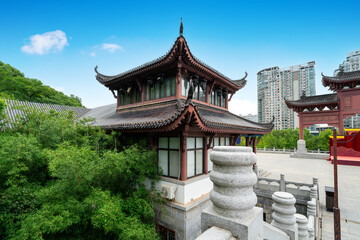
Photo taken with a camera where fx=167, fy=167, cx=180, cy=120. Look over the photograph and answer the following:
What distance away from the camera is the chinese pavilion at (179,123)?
5.88 meters

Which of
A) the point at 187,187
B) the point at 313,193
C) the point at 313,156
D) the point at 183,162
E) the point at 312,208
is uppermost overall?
the point at 183,162

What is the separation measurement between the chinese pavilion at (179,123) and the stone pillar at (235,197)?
11.7 ft

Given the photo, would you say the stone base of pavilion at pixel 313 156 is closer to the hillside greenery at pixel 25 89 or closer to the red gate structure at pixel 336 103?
the red gate structure at pixel 336 103

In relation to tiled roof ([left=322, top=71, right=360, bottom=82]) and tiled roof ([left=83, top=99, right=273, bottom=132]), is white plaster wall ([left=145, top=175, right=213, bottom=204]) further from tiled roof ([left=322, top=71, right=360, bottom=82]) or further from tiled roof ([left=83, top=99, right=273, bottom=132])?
tiled roof ([left=322, top=71, right=360, bottom=82])

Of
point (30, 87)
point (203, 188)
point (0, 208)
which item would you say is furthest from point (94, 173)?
point (30, 87)

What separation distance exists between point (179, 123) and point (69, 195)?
3929 millimetres

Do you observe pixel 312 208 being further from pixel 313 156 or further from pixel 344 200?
pixel 313 156

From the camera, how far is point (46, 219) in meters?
4.20

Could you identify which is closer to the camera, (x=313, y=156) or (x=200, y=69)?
(x=200, y=69)

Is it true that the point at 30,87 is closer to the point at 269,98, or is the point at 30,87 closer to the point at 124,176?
the point at 124,176

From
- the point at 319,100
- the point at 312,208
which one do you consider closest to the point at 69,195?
the point at 312,208

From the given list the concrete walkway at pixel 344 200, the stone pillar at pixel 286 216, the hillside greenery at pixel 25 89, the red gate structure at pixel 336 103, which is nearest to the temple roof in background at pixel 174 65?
the stone pillar at pixel 286 216

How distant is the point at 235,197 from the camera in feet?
4.04

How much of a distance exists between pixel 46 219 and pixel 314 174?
15.9m
